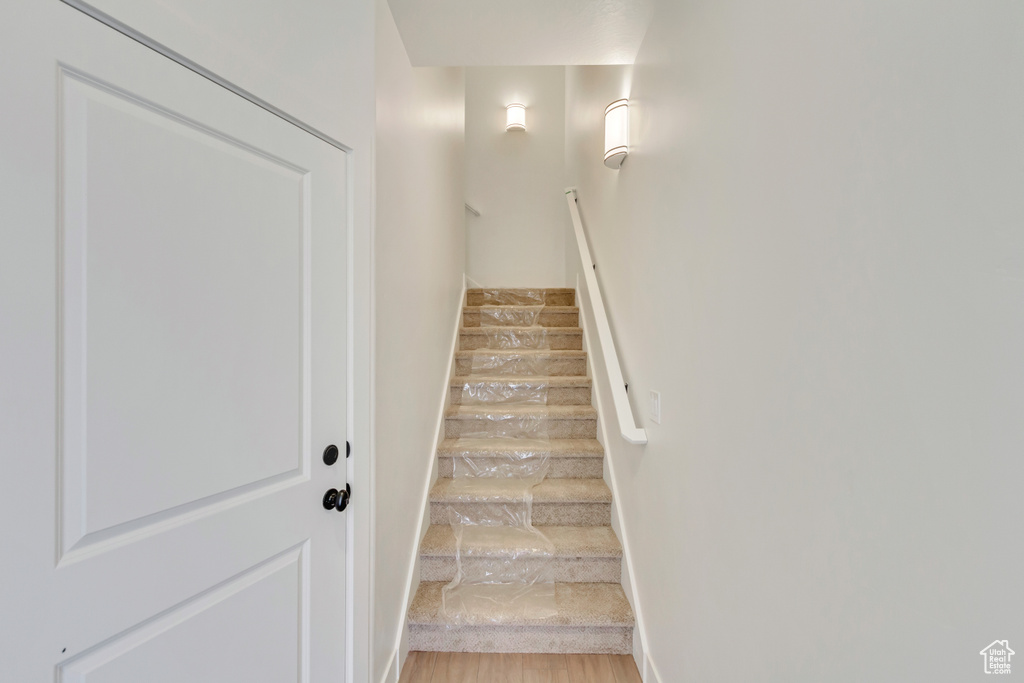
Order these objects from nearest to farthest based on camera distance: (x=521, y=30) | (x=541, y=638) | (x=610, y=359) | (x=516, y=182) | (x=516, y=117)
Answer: (x=521, y=30) < (x=541, y=638) < (x=610, y=359) < (x=516, y=117) < (x=516, y=182)

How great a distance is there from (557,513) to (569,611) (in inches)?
17.9

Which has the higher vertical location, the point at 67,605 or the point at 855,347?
the point at 855,347

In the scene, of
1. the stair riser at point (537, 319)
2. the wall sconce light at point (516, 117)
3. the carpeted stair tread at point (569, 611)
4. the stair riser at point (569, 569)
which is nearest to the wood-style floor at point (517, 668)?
the carpeted stair tread at point (569, 611)

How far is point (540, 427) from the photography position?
254cm

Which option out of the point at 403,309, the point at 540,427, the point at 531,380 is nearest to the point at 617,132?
the point at 403,309

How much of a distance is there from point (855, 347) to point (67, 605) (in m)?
1.29

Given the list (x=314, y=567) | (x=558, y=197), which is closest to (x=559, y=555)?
(x=314, y=567)

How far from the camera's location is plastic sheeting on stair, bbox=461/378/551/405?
2742mm

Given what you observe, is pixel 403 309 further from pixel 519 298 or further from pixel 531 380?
pixel 519 298

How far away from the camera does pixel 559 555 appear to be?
1938mm

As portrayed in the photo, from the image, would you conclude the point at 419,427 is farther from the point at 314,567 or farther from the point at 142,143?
the point at 142,143

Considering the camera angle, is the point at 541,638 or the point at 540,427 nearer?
the point at 541,638

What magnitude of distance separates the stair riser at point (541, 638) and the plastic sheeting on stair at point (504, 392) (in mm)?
1251

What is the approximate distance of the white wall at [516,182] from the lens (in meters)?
4.27
